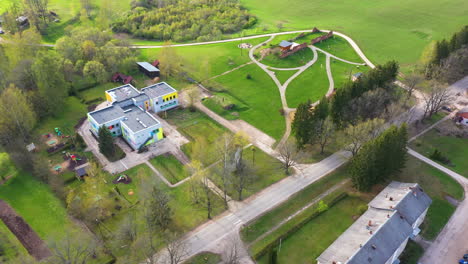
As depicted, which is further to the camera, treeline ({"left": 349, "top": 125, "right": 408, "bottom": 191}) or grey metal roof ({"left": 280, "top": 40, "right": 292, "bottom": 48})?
grey metal roof ({"left": 280, "top": 40, "right": 292, "bottom": 48})

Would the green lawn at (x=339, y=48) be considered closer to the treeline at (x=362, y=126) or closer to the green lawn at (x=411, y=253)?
the treeline at (x=362, y=126)

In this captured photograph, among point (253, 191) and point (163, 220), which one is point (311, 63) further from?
point (163, 220)

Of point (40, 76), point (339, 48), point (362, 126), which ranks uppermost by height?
point (362, 126)

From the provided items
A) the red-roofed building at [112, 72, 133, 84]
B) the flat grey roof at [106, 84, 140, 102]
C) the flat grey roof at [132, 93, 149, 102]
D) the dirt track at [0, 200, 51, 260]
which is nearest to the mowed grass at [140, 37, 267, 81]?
the red-roofed building at [112, 72, 133, 84]

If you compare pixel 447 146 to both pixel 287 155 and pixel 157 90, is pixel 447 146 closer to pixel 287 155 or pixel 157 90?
pixel 287 155

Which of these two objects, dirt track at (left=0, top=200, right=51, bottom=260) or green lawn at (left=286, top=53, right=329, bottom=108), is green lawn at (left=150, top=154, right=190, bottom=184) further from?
green lawn at (left=286, top=53, right=329, bottom=108)

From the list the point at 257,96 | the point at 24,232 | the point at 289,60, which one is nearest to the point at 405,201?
the point at 257,96
